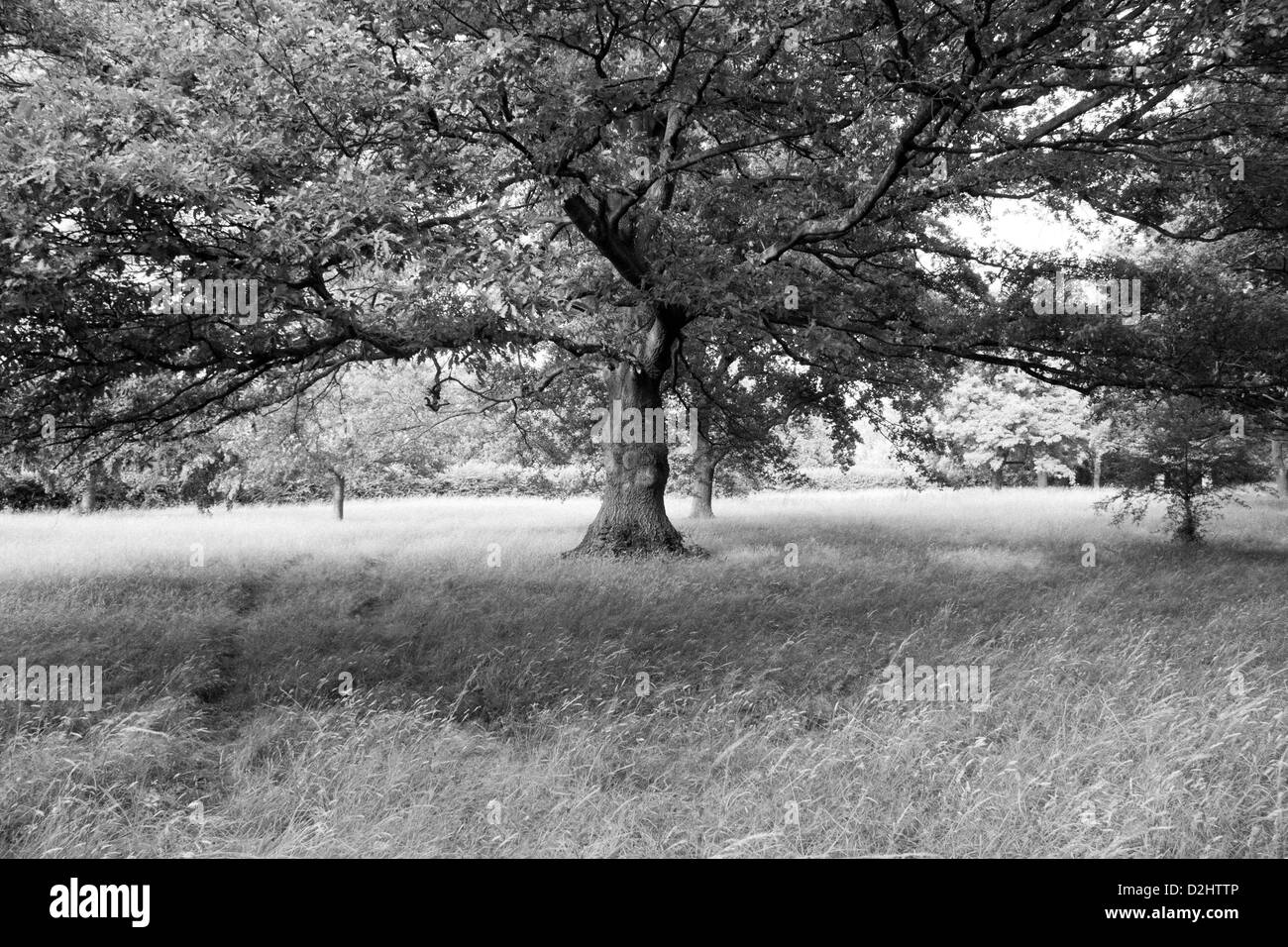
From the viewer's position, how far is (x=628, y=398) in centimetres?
1470

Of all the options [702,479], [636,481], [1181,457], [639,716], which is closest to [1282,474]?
[1181,457]

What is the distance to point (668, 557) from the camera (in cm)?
1318

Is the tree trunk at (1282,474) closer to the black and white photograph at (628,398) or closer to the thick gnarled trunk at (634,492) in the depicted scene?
the black and white photograph at (628,398)

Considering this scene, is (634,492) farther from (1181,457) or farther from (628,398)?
(1181,457)

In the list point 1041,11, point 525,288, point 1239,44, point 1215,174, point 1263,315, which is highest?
point 1041,11

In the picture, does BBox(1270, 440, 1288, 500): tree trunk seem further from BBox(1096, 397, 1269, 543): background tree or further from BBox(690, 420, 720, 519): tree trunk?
BBox(690, 420, 720, 519): tree trunk

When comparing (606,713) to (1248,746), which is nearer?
(1248,746)

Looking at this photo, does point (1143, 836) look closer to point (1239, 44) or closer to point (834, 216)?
point (1239, 44)

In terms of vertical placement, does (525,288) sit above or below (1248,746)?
above

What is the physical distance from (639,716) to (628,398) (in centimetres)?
984

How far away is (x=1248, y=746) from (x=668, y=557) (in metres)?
9.22

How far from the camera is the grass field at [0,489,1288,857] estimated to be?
3789 millimetres

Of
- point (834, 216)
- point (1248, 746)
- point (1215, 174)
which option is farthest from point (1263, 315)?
point (1248, 746)
